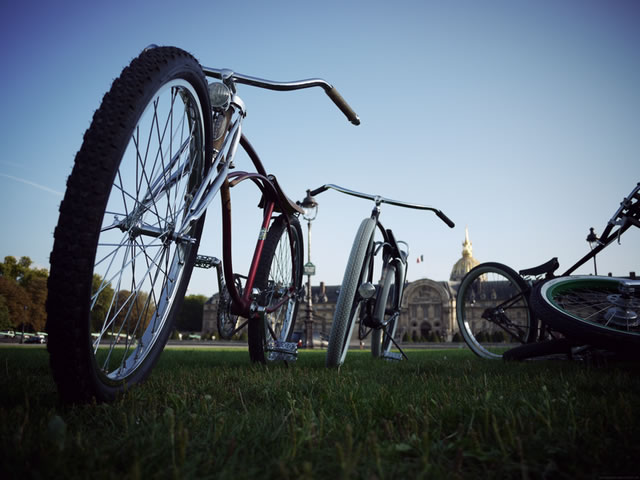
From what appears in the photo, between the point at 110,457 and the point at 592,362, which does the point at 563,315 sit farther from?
the point at 110,457

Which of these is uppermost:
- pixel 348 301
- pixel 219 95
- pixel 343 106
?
pixel 343 106

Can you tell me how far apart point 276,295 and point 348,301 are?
987 millimetres

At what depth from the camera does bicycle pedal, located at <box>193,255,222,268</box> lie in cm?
289

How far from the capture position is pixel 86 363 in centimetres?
138

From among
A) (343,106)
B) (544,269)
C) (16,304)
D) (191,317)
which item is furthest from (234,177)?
(191,317)

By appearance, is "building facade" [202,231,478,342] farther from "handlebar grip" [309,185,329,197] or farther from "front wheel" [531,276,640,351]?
"front wheel" [531,276,640,351]

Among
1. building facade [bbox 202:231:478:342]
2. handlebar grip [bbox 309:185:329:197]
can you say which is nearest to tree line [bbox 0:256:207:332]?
handlebar grip [bbox 309:185:329:197]

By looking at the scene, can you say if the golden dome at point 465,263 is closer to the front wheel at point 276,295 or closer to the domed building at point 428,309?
the domed building at point 428,309

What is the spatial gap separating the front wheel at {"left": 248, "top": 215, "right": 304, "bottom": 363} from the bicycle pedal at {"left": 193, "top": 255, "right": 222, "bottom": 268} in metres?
0.82

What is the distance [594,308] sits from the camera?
3656 mm

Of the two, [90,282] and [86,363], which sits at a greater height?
[90,282]

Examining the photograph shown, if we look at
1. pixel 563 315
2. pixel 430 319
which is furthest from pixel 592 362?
pixel 430 319

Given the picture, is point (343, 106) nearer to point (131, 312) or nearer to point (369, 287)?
point (369, 287)

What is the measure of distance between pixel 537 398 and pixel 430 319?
83876mm
